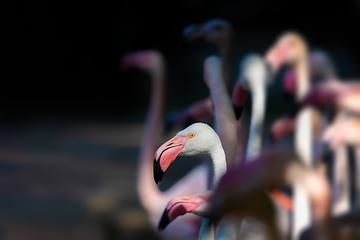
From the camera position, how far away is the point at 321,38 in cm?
750

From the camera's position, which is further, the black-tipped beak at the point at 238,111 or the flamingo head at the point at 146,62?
the flamingo head at the point at 146,62

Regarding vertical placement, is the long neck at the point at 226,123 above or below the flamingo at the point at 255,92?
below

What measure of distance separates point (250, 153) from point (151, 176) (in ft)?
4.05

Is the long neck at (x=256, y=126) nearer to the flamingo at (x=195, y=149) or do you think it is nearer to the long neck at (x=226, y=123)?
the long neck at (x=226, y=123)

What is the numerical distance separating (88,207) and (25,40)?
16.5 feet

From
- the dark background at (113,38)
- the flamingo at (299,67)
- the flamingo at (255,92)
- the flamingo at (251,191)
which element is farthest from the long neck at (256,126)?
the dark background at (113,38)

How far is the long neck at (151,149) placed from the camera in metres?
2.25

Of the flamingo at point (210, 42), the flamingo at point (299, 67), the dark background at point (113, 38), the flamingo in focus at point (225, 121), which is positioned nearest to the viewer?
the flamingo in focus at point (225, 121)

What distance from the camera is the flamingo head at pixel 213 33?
1782 millimetres

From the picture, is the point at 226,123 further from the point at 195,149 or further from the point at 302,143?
the point at 302,143

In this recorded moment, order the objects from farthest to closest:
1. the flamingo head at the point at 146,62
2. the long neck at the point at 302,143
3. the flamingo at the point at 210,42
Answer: the flamingo head at the point at 146,62 → the long neck at the point at 302,143 → the flamingo at the point at 210,42

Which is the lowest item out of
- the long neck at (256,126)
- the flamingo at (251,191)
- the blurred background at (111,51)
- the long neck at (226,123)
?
the flamingo at (251,191)

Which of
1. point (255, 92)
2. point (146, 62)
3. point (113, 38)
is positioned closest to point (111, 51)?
point (113, 38)

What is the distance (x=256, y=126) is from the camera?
3.93 feet
